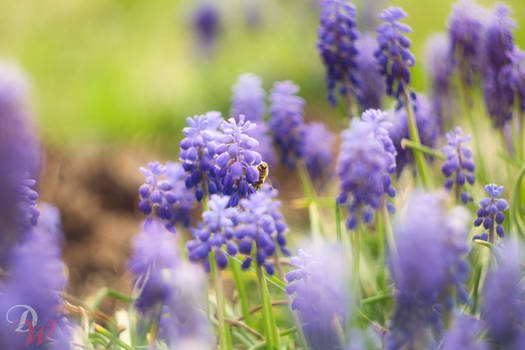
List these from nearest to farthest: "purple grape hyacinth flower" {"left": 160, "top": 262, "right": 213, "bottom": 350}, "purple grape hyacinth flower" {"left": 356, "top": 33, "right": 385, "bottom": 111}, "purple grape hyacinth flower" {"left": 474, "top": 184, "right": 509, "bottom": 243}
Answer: "purple grape hyacinth flower" {"left": 160, "top": 262, "right": 213, "bottom": 350} < "purple grape hyacinth flower" {"left": 474, "top": 184, "right": 509, "bottom": 243} < "purple grape hyacinth flower" {"left": 356, "top": 33, "right": 385, "bottom": 111}

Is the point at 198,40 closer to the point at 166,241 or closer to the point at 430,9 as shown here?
the point at 430,9

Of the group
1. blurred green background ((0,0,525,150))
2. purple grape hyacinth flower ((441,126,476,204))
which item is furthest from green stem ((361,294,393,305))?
blurred green background ((0,0,525,150))

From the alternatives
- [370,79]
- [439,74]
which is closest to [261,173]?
[370,79]

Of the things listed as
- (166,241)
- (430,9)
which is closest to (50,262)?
(166,241)

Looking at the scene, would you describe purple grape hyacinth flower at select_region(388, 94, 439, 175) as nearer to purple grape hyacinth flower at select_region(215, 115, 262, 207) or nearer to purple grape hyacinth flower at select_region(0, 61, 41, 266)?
purple grape hyacinth flower at select_region(215, 115, 262, 207)

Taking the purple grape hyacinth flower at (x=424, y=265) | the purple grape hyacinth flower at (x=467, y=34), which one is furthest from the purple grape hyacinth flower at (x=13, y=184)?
the purple grape hyacinth flower at (x=467, y=34)

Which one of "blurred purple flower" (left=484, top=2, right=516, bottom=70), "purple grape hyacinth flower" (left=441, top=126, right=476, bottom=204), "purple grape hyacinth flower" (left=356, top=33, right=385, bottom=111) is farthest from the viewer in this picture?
"purple grape hyacinth flower" (left=356, top=33, right=385, bottom=111)

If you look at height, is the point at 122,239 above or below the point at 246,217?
below
